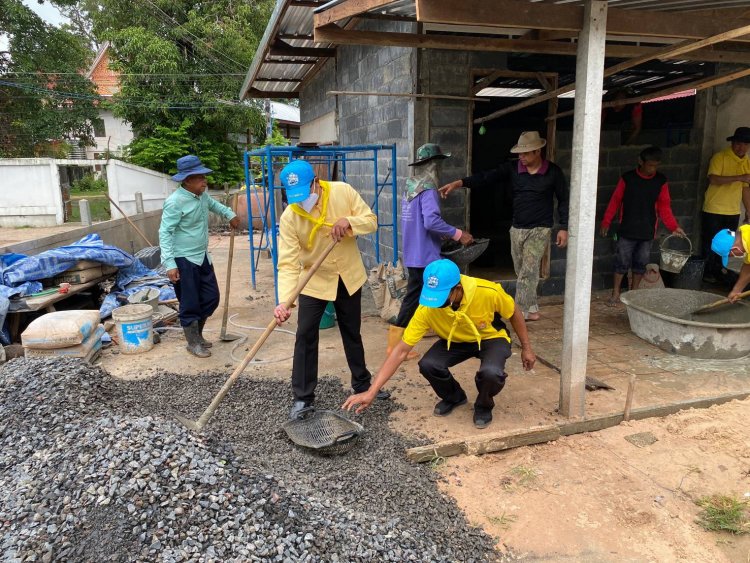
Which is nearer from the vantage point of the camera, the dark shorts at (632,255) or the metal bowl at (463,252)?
the metal bowl at (463,252)

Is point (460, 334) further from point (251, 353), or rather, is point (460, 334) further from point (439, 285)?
point (251, 353)

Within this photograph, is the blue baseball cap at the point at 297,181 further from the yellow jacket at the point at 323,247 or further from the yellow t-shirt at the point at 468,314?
the yellow t-shirt at the point at 468,314

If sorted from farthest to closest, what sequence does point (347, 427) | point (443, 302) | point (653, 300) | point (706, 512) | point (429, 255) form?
point (653, 300) → point (429, 255) → point (347, 427) → point (443, 302) → point (706, 512)

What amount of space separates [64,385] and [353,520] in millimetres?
2498

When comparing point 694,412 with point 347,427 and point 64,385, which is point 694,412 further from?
point 64,385

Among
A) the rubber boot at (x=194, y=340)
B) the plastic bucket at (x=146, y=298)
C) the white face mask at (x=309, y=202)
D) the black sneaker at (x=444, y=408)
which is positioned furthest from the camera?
the plastic bucket at (x=146, y=298)

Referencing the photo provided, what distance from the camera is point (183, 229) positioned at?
4969 mm

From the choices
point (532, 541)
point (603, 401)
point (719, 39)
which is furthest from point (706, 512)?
point (719, 39)

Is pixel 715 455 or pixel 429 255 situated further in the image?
pixel 429 255

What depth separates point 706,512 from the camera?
8.80 ft

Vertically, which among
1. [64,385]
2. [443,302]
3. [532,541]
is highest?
[443,302]

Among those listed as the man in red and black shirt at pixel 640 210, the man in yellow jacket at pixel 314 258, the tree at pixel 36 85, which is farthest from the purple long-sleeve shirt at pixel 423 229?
the tree at pixel 36 85

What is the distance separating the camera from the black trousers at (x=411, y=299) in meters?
4.77

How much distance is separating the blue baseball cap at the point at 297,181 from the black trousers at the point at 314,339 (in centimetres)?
67
